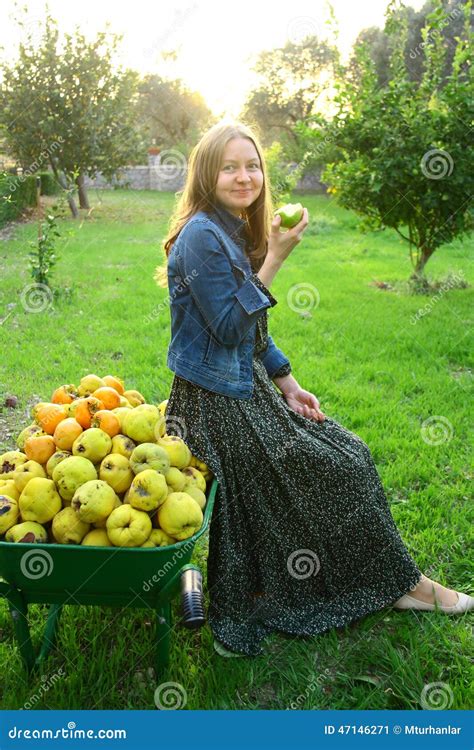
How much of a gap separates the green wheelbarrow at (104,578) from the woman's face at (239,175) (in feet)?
4.08

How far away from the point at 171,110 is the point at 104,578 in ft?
134

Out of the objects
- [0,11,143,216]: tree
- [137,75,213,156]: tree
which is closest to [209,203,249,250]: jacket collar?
[0,11,143,216]: tree

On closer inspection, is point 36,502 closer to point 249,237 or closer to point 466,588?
point 249,237

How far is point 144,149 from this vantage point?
19.9 m

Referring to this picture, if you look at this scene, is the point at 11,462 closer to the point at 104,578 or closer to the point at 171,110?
the point at 104,578

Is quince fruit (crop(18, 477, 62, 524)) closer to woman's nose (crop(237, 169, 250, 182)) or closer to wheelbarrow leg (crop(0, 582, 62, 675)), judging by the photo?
wheelbarrow leg (crop(0, 582, 62, 675))

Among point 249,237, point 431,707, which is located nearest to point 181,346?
point 249,237

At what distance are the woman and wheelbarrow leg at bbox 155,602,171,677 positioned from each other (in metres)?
0.31

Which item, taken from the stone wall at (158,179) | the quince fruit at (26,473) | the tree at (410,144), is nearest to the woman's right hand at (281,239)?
the quince fruit at (26,473)

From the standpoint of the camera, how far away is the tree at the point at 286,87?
101 feet

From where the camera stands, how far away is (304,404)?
3.03 m

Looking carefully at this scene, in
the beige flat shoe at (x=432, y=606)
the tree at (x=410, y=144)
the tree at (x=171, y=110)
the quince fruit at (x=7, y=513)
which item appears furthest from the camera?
the tree at (x=171, y=110)

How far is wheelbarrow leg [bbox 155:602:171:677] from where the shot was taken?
2.12m

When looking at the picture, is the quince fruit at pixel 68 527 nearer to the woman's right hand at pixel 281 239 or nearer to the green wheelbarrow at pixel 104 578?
the green wheelbarrow at pixel 104 578
